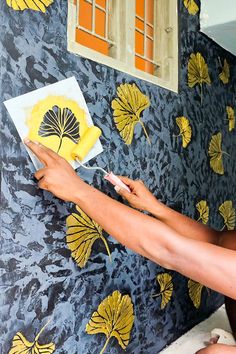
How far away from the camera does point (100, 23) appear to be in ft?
4.16

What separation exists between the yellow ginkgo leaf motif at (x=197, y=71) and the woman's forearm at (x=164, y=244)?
975mm

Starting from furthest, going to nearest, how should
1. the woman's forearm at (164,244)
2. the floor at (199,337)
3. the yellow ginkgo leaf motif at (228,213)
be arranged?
the yellow ginkgo leaf motif at (228,213) < the floor at (199,337) < the woman's forearm at (164,244)

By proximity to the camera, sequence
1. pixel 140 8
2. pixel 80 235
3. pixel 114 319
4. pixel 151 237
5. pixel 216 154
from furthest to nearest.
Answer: pixel 216 154 → pixel 140 8 → pixel 114 319 → pixel 80 235 → pixel 151 237

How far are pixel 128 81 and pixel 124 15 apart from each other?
229mm

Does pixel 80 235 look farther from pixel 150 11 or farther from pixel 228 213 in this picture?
pixel 228 213

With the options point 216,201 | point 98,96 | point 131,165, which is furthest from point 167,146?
point 216,201

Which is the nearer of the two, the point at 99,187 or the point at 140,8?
the point at 99,187

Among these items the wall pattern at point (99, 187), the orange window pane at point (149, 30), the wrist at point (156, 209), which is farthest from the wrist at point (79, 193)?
the orange window pane at point (149, 30)

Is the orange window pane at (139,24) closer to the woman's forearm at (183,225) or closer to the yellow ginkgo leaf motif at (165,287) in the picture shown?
the woman's forearm at (183,225)

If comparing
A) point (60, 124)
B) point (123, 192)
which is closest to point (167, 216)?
point (123, 192)

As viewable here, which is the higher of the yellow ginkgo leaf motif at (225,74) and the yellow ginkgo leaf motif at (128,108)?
the yellow ginkgo leaf motif at (225,74)

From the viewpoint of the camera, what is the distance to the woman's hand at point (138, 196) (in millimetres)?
1111

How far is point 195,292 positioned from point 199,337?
7.6 inches

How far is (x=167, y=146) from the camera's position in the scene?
4.76 feet
